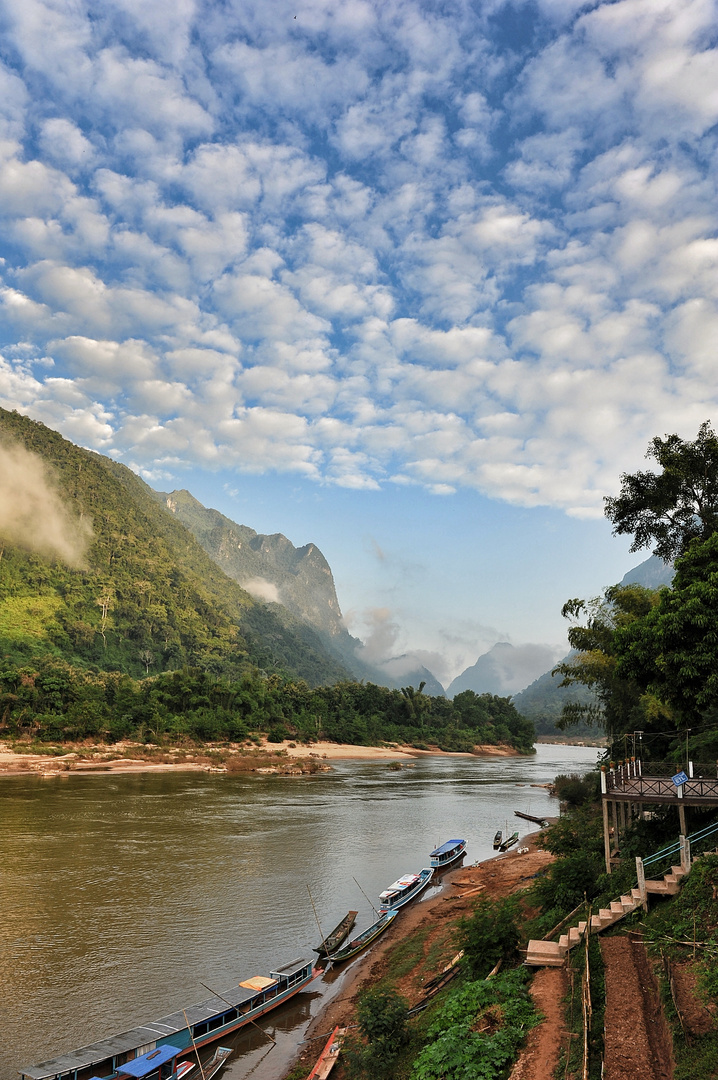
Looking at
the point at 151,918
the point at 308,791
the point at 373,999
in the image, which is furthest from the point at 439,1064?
the point at 308,791

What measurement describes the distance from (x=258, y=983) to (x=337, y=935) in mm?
5396

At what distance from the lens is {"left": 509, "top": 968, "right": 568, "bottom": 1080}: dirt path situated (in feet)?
29.5

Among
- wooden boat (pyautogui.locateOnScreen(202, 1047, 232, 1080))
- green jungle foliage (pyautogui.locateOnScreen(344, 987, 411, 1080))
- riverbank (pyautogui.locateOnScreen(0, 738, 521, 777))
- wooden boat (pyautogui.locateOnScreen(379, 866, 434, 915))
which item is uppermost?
green jungle foliage (pyautogui.locateOnScreen(344, 987, 411, 1080))

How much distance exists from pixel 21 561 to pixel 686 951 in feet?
486

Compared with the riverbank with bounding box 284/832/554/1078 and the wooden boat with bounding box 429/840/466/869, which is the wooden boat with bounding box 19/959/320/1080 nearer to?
the riverbank with bounding box 284/832/554/1078

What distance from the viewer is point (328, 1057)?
13000 mm

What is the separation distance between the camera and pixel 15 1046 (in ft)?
48.8

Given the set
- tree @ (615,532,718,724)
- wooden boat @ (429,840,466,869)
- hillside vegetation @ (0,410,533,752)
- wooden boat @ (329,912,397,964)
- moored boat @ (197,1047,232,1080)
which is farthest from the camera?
hillside vegetation @ (0,410,533,752)

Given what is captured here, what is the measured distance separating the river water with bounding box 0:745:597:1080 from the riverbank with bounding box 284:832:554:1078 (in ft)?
2.10

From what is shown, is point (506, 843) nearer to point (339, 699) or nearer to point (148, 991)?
point (148, 991)

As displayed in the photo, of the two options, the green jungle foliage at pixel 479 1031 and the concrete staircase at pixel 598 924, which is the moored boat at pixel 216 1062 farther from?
the concrete staircase at pixel 598 924

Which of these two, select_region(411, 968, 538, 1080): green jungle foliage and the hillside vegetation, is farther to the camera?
the hillside vegetation

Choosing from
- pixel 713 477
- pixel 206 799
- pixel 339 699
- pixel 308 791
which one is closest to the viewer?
pixel 713 477

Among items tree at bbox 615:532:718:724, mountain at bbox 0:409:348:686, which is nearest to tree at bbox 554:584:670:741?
tree at bbox 615:532:718:724
